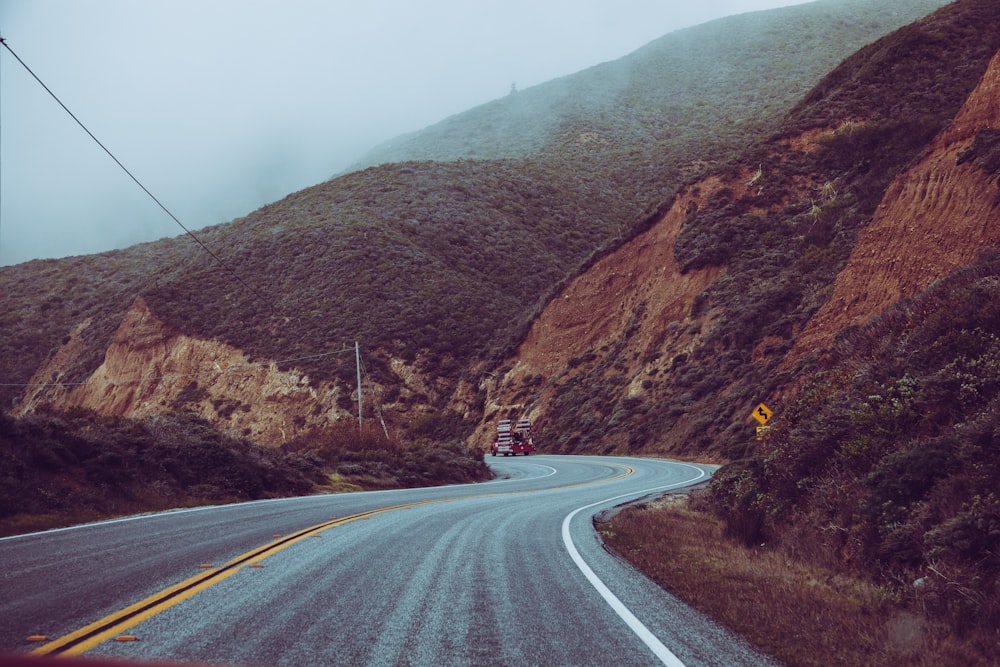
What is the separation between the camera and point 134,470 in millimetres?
13664

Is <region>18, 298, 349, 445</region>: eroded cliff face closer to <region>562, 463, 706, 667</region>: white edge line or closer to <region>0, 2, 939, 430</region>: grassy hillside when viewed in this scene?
<region>0, 2, 939, 430</region>: grassy hillside

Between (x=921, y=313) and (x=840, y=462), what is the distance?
3.61 metres

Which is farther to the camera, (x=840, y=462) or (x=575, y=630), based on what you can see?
(x=840, y=462)

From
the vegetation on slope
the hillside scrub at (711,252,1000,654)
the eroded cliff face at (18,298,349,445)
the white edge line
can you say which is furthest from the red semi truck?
the white edge line

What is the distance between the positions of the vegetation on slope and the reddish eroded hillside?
8.46 ft

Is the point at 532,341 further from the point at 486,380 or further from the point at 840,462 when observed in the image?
the point at 840,462

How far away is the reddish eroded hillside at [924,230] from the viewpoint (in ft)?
81.9

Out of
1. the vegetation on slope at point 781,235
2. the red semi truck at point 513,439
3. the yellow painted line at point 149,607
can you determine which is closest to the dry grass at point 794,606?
the yellow painted line at point 149,607

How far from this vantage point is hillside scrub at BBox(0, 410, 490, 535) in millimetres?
11102

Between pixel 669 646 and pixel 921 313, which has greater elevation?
pixel 921 313

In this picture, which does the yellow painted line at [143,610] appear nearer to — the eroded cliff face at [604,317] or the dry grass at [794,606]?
the dry grass at [794,606]

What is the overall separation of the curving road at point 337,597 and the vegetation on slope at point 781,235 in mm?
23086

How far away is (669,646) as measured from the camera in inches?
188

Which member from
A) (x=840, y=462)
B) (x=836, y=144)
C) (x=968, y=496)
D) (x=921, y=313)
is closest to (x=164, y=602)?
(x=968, y=496)
